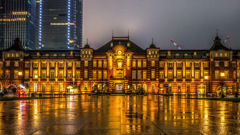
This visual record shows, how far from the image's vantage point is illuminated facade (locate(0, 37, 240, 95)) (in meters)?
82.1

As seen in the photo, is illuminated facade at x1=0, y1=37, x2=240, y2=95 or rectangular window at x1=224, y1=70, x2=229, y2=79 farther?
illuminated facade at x1=0, y1=37, x2=240, y2=95

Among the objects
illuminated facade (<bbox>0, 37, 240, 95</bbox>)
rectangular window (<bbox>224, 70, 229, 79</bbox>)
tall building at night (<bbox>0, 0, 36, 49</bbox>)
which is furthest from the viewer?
tall building at night (<bbox>0, 0, 36, 49</bbox>)

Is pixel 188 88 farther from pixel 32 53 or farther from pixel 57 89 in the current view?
pixel 32 53

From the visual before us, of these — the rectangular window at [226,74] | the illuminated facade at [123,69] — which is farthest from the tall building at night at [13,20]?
the rectangular window at [226,74]

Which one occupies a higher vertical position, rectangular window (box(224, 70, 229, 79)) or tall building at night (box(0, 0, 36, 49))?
tall building at night (box(0, 0, 36, 49))

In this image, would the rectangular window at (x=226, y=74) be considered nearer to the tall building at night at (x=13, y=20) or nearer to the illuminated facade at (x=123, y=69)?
the illuminated facade at (x=123, y=69)

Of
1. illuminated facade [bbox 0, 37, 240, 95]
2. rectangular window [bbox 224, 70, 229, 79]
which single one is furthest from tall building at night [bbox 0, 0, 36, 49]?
rectangular window [bbox 224, 70, 229, 79]

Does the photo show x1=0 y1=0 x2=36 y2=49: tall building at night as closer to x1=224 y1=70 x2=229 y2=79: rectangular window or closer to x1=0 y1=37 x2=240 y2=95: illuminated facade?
x1=0 y1=37 x2=240 y2=95: illuminated facade

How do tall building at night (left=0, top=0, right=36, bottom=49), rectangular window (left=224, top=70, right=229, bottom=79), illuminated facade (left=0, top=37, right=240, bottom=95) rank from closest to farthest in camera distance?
rectangular window (left=224, top=70, right=229, bottom=79), illuminated facade (left=0, top=37, right=240, bottom=95), tall building at night (left=0, top=0, right=36, bottom=49)

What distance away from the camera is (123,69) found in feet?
274

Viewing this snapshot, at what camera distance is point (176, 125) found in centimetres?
1279

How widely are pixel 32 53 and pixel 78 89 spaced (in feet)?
66.7

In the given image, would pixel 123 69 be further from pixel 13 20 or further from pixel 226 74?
pixel 13 20

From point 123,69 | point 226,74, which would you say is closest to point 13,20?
point 123,69
